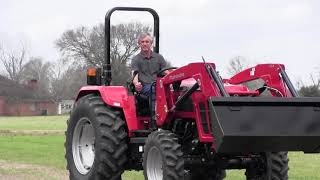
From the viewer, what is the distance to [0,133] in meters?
32.2

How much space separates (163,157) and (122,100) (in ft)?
5.18

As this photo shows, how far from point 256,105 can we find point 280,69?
1150 mm

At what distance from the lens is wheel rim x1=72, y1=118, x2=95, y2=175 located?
9008mm

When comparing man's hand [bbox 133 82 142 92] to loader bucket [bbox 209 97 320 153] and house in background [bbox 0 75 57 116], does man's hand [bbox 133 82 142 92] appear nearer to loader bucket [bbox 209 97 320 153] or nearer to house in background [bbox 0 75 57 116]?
loader bucket [bbox 209 97 320 153]

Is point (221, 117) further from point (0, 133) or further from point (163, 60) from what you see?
point (0, 133)

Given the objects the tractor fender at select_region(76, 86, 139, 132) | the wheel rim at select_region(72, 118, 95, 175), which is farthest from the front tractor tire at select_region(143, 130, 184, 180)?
the wheel rim at select_region(72, 118, 95, 175)

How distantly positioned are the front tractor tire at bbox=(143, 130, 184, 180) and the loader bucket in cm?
51

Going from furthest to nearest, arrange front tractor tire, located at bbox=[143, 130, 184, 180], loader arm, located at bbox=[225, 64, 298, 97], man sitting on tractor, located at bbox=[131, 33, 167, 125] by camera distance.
A: man sitting on tractor, located at bbox=[131, 33, 167, 125] < loader arm, located at bbox=[225, 64, 298, 97] < front tractor tire, located at bbox=[143, 130, 184, 180]

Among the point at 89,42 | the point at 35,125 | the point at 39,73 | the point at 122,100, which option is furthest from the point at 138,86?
the point at 39,73

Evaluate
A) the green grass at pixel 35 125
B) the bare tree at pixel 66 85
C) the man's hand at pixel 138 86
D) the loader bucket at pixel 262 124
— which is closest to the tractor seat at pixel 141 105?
the man's hand at pixel 138 86

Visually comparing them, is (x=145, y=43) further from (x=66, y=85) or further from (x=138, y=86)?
(x=66, y=85)

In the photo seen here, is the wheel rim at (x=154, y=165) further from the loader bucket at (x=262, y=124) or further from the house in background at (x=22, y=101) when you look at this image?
the house in background at (x=22, y=101)

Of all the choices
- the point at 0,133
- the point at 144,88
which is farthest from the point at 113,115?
the point at 0,133

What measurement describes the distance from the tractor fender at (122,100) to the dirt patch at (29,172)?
112 inches
